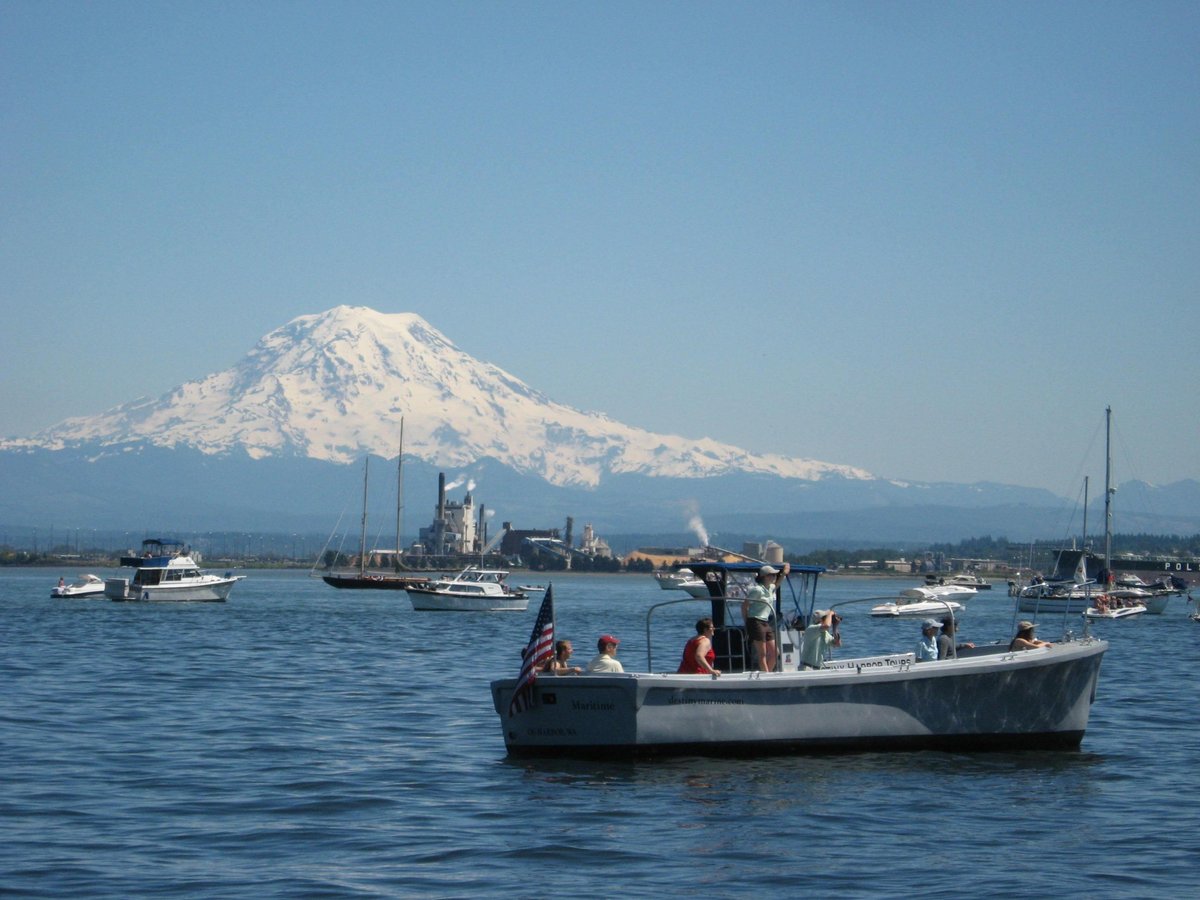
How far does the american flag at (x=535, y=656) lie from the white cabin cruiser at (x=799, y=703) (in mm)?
64

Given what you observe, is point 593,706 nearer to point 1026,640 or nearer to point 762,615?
point 762,615

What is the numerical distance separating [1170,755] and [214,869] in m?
17.5

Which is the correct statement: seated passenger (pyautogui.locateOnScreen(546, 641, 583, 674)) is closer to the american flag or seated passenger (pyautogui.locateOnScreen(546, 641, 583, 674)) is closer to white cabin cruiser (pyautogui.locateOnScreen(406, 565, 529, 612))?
the american flag

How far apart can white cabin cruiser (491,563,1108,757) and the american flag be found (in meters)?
0.06

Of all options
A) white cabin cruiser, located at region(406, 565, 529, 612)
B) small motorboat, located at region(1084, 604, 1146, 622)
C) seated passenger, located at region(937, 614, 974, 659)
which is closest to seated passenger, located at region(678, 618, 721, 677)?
seated passenger, located at region(937, 614, 974, 659)

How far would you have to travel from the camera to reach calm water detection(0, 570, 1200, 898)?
58.2 ft

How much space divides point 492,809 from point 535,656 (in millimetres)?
3113

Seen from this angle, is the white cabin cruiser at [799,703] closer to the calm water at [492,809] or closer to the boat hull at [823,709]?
the boat hull at [823,709]

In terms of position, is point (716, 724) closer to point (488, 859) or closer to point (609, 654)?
point (609, 654)

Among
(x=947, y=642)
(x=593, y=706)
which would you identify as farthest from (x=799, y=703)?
(x=947, y=642)

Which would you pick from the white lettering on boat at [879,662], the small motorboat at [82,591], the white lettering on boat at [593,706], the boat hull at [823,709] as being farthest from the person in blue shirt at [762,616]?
the small motorboat at [82,591]

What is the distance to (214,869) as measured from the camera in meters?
17.9

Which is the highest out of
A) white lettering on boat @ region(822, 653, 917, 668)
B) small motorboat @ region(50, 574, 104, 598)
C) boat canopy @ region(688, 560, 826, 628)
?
boat canopy @ region(688, 560, 826, 628)

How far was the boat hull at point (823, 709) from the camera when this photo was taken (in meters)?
24.6
